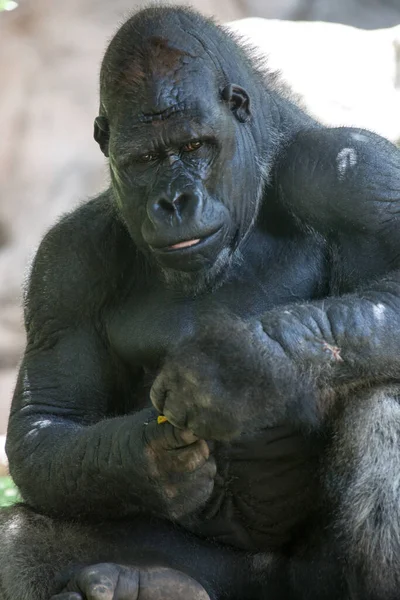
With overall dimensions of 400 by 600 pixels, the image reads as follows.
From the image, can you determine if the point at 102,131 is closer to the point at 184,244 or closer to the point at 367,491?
the point at 184,244

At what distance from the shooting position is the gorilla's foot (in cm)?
315

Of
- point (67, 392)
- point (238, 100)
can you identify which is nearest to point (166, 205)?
point (238, 100)

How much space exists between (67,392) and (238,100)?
1218mm

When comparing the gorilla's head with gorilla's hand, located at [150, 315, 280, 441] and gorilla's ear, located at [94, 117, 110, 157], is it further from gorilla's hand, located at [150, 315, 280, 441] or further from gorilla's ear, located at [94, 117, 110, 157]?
gorilla's hand, located at [150, 315, 280, 441]

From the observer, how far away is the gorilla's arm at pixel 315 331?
284 cm

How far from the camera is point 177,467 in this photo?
10.3 feet

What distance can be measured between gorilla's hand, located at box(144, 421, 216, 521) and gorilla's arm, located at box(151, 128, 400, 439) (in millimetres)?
182

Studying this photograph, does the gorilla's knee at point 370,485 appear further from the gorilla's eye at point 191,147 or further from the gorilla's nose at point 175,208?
the gorilla's eye at point 191,147

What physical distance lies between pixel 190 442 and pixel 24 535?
3.06 ft

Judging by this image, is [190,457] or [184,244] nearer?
[190,457]

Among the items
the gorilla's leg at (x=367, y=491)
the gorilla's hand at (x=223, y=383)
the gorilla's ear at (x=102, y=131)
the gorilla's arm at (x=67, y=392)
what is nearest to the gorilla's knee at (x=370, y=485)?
the gorilla's leg at (x=367, y=491)

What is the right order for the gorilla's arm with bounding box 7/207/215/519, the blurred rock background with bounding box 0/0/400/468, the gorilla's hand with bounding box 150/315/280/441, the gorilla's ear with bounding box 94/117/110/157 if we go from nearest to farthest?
the gorilla's hand with bounding box 150/315/280/441 < the gorilla's arm with bounding box 7/207/215/519 < the gorilla's ear with bounding box 94/117/110/157 < the blurred rock background with bounding box 0/0/400/468

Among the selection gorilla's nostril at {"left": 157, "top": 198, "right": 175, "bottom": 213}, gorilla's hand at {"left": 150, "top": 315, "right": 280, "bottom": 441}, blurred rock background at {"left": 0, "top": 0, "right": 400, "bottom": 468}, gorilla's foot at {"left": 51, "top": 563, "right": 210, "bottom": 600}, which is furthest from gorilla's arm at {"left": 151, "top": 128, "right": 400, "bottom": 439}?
blurred rock background at {"left": 0, "top": 0, "right": 400, "bottom": 468}

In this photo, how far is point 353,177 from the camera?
3.49 metres
